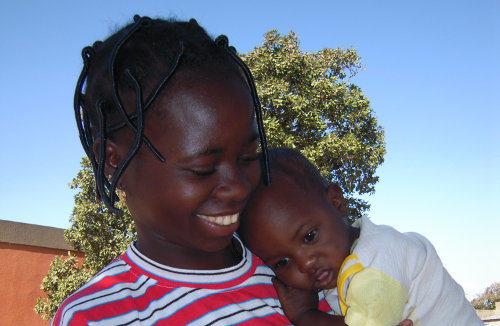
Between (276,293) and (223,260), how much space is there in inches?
9.5

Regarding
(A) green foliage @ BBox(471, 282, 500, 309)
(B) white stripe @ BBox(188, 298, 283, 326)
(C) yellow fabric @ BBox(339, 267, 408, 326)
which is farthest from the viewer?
(A) green foliage @ BBox(471, 282, 500, 309)

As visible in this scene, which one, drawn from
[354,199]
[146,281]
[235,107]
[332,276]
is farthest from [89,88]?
[354,199]

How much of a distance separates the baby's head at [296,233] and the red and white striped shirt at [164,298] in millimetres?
304

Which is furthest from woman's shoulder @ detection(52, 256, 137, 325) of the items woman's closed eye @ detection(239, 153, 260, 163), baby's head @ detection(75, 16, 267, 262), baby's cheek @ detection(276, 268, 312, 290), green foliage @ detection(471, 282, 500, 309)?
green foliage @ detection(471, 282, 500, 309)

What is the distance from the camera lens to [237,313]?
1.77 m

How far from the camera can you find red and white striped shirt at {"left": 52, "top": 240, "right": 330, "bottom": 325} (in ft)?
5.38

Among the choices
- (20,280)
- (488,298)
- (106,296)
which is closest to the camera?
(106,296)

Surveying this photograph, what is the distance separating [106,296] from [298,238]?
0.86 metres

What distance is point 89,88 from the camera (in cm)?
194

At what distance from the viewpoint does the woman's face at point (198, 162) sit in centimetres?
169

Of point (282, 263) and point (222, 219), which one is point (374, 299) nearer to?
point (282, 263)

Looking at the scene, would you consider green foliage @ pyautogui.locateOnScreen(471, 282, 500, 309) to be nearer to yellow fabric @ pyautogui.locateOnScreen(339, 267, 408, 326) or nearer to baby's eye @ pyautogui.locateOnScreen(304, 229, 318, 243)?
baby's eye @ pyautogui.locateOnScreen(304, 229, 318, 243)

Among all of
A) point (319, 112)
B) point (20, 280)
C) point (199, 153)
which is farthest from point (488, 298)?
point (199, 153)

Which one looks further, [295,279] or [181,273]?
[295,279]
